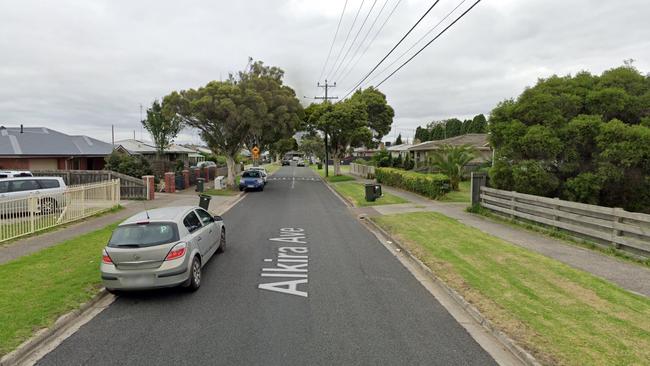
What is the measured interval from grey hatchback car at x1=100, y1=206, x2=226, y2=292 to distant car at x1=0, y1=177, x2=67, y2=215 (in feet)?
21.4

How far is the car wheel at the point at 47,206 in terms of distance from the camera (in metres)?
13.0

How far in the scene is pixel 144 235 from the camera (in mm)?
7141

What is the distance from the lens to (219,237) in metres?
10.1

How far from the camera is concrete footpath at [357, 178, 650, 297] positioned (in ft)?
25.5

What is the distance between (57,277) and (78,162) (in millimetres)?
28781

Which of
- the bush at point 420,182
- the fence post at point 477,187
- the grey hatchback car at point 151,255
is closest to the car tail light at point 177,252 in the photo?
the grey hatchback car at point 151,255

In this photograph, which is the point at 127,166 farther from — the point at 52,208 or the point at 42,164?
the point at 52,208

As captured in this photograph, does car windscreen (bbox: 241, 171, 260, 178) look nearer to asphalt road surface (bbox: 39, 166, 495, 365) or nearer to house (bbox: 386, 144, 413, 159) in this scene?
asphalt road surface (bbox: 39, 166, 495, 365)

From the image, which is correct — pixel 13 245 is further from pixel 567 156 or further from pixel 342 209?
pixel 567 156

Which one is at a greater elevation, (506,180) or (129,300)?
(506,180)

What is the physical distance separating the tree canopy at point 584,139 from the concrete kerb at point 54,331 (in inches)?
518

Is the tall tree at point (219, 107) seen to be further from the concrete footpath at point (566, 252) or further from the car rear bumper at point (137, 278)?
the car rear bumper at point (137, 278)

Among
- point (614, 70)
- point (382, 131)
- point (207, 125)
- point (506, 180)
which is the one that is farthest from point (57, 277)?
point (382, 131)

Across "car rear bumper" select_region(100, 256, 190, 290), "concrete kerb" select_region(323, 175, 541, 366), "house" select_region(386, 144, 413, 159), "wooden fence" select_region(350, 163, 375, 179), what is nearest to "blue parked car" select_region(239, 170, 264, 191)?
"wooden fence" select_region(350, 163, 375, 179)
